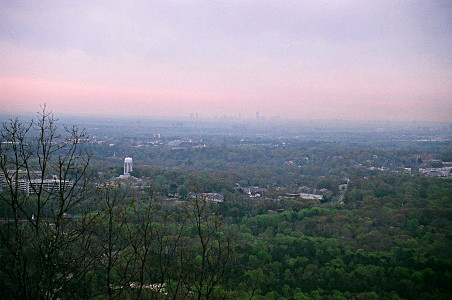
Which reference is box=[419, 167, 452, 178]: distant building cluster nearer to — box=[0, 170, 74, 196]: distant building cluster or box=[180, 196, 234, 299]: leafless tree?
box=[180, 196, 234, 299]: leafless tree

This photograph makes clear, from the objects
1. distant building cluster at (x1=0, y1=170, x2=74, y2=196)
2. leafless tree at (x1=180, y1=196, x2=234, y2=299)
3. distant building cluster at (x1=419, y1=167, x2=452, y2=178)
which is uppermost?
distant building cluster at (x1=0, y1=170, x2=74, y2=196)

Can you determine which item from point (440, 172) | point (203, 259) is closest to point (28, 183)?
point (203, 259)

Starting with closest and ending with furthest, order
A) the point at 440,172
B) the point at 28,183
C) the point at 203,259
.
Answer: the point at 203,259, the point at 28,183, the point at 440,172

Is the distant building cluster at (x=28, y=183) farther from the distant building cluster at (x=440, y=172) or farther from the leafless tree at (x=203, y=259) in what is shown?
the distant building cluster at (x=440, y=172)

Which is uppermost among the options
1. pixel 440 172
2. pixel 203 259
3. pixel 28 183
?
pixel 28 183

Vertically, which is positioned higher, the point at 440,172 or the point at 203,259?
the point at 203,259

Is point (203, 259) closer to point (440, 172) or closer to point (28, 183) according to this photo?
point (28, 183)

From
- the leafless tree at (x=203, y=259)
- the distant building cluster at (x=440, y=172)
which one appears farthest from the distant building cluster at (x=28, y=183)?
the distant building cluster at (x=440, y=172)

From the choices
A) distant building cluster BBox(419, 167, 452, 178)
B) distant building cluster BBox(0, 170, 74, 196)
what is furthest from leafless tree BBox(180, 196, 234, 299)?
distant building cluster BBox(419, 167, 452, 178)

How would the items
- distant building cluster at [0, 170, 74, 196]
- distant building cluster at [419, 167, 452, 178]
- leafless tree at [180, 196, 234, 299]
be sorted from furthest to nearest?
distant building cluster at [419, 167, 452, 178] → leafless tree at [180, 196, 234, 299] → distant building cluster at [0, 170, 74, 196]

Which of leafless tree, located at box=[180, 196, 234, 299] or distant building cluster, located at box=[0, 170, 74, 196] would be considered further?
leafless tree, located at box=[180, 196, 234, 299]

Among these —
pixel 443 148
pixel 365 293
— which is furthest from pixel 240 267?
pixel 443 148
